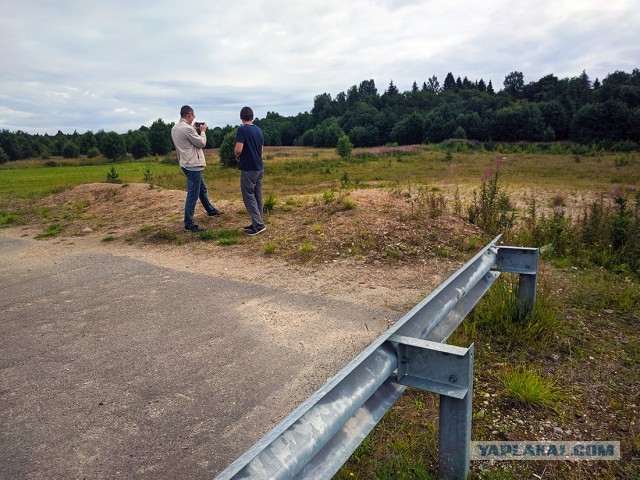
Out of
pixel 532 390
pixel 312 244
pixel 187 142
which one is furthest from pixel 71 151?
pixel 532 390

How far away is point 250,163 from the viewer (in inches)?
353

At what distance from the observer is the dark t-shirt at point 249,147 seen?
8.88 metres

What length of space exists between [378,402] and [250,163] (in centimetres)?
747

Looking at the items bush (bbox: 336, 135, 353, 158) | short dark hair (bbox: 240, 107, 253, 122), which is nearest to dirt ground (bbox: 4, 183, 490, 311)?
short dark hair (bbox: 240, 107, 253, 122)

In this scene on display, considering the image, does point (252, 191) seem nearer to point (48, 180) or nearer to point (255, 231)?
point (255, 231)

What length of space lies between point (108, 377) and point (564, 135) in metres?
89.3

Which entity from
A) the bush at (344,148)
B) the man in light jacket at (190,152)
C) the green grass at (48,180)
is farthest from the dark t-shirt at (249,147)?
the bush at (344,148)

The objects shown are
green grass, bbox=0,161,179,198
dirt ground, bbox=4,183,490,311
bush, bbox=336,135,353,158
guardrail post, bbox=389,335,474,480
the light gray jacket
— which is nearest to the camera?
guardrail post, bbox=389,335,474,480

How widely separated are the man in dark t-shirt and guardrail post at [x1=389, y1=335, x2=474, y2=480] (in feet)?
23.5

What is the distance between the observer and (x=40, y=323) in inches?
198

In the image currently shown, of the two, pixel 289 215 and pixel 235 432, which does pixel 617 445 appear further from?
pixel 289 215

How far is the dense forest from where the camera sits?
220 ft

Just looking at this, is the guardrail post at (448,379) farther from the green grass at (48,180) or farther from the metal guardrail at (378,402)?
the green grass at (48,180)

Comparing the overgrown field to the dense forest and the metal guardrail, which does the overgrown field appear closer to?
the metal guardrail
